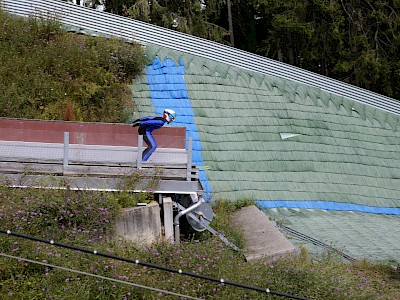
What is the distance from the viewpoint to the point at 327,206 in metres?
15.8

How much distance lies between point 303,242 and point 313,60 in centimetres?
1692

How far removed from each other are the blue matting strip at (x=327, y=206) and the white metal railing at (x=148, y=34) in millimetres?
3710

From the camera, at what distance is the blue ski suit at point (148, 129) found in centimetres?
1177

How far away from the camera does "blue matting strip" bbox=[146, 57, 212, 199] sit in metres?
15.9

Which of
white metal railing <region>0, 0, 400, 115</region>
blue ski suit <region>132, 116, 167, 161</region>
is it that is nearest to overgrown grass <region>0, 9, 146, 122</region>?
white metal railing <region>0, 0, 400, 115</region>

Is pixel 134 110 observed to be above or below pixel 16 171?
above

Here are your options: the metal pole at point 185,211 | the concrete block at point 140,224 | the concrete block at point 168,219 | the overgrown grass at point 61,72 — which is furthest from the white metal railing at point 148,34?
the concrete block at point 140,224

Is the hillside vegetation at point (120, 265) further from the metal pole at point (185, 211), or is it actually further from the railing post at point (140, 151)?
the railing post at point (140, 151)

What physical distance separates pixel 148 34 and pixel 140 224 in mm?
7878

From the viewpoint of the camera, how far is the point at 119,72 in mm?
16766

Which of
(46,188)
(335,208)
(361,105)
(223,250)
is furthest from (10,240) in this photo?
(361,105)

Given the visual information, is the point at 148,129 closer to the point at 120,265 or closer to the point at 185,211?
the point at 185,211

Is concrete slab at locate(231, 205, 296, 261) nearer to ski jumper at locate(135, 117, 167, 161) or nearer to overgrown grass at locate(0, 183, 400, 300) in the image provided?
overgrown grass at locate(0, 183, 400, 300)

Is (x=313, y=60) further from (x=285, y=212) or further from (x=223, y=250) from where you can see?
(x=223, y=250)
